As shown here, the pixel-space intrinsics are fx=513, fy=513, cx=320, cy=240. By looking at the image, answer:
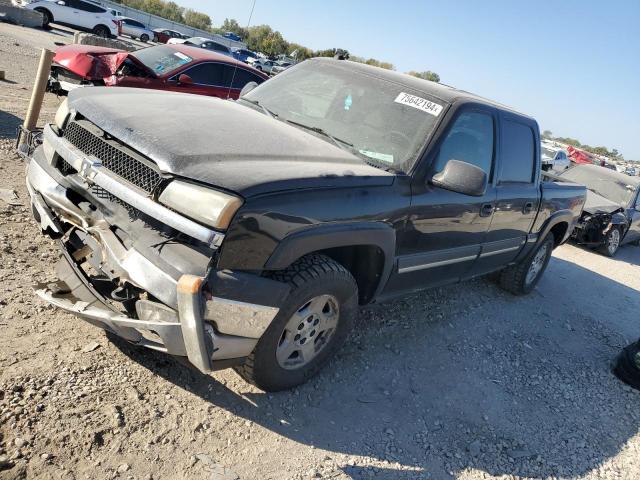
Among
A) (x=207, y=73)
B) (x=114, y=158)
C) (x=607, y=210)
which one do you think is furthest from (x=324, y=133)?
(x=607, y=210)

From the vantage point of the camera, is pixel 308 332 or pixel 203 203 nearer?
pixel 203 203

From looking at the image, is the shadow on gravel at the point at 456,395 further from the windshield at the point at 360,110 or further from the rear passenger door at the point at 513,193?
the windshield at the point at 360,110

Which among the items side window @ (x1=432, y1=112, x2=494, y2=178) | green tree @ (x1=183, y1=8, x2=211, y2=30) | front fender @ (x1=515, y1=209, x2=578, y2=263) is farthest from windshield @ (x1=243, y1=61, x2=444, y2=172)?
green tree @ (x1=183, y1=8, x2=211, y2=30)

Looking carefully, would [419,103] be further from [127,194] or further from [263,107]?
[127,194]

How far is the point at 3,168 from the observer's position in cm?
536

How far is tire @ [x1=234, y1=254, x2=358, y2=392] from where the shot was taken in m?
2.75

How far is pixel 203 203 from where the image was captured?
7.66 feet

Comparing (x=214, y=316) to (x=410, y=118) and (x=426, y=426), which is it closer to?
(x=426, y=426)

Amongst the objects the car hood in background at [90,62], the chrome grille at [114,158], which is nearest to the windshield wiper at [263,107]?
the chrome grille at [114,158]

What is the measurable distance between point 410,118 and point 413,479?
7.55 feet

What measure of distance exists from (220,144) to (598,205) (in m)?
8.92

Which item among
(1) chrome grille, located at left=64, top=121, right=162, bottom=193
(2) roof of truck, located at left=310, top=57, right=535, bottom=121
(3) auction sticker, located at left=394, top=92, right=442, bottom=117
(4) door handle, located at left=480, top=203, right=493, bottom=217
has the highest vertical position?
(2) roof of truck, located at left=310, top=57, right=535, bottom=121

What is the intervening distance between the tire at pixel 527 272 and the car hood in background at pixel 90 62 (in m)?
6.70

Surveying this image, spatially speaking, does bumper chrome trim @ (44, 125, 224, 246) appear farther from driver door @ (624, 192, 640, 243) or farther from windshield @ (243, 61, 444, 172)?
driver door @ (624, 192, 640, 243)
